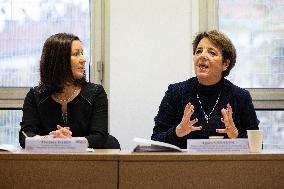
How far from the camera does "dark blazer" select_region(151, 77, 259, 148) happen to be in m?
2.37

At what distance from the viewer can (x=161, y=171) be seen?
1.49 meters

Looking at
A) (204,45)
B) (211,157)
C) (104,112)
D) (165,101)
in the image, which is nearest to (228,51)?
(204,45)

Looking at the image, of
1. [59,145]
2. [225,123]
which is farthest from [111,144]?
[59,145]

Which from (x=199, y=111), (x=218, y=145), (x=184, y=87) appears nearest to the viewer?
(x=218, y=145)

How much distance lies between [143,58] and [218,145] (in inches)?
68.8

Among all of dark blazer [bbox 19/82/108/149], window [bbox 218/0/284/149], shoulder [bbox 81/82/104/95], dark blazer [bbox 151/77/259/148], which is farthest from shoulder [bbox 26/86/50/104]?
window [bbox 218/0/284/149]

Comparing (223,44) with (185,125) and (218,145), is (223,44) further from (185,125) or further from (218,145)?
(218,145)

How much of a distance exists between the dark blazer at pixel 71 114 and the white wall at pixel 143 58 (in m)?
0.73

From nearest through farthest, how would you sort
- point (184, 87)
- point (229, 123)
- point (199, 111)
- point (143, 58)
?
point (229, 123) → point (199, 111) → point (184, 87) → point (143, 58)

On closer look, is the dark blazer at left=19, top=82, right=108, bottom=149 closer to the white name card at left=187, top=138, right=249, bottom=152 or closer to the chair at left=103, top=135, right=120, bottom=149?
the chair at left=103, top=135, right=120, bottom=149

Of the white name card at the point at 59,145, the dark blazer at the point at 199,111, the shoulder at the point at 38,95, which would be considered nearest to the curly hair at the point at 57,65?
the shoulder at the point at 38,95

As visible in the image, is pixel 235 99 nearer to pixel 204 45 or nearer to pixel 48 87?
pixel 204 45

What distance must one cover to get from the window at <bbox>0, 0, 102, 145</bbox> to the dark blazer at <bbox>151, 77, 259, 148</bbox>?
1.19 meters

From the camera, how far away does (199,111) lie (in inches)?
95.8
